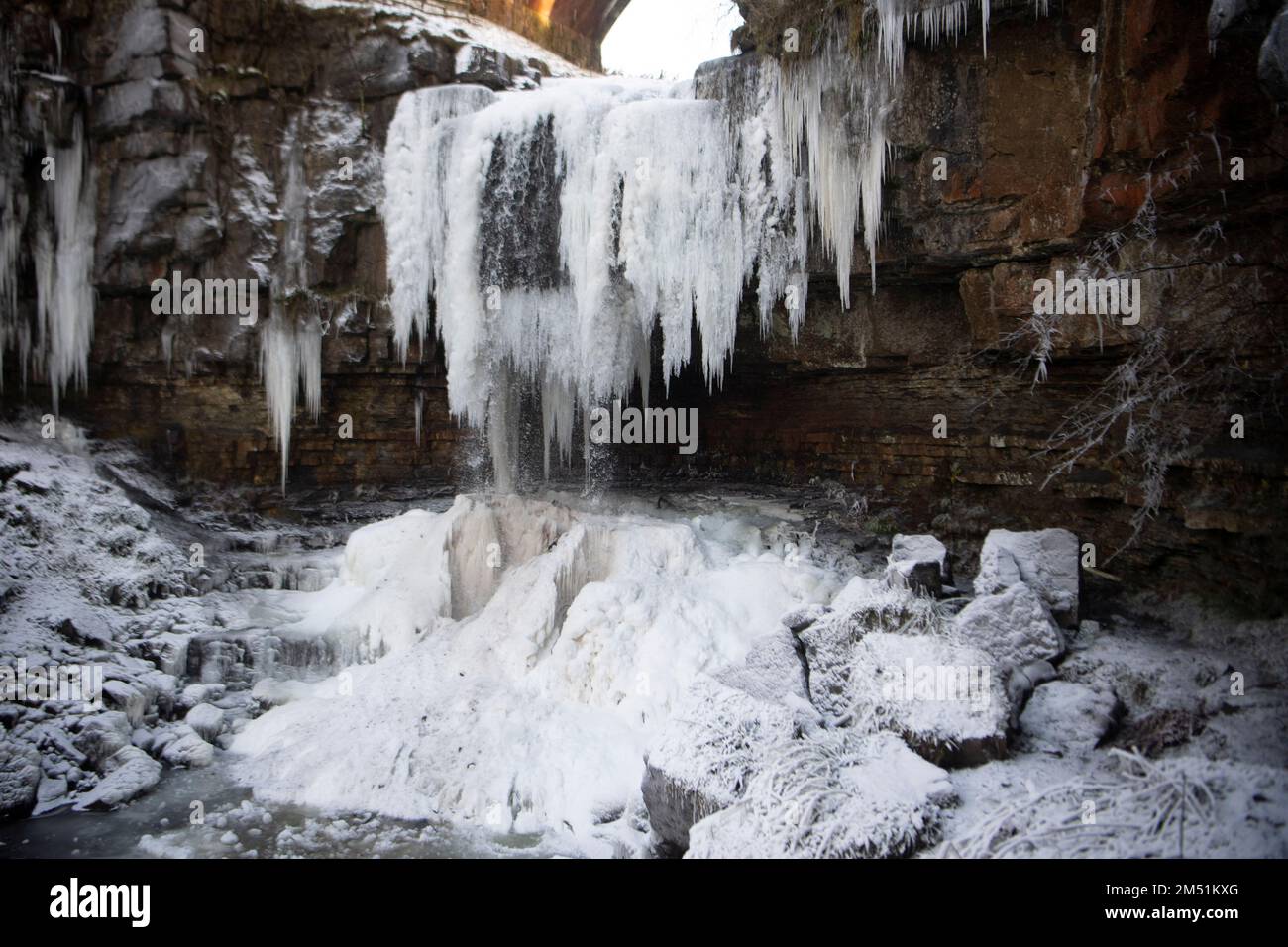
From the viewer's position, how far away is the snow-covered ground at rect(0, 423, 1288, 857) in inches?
169

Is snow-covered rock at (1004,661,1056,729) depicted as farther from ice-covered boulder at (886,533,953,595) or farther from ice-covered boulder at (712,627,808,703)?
ice-covered boulder at (712,627,808,703)

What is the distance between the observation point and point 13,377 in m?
11.2

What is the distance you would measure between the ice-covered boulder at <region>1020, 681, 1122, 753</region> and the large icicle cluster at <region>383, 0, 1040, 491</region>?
4369 millimetres

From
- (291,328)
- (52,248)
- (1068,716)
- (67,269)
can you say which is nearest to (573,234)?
(291,328)

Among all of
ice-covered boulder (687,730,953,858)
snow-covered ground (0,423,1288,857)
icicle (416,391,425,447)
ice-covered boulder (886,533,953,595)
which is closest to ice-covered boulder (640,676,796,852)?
snow-covered ground (0,423,1288,857)

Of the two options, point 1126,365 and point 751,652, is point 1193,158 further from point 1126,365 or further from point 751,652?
point 751,652

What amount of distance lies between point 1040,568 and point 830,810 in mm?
3163

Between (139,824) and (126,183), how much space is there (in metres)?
8.99

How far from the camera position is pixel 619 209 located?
8961mm

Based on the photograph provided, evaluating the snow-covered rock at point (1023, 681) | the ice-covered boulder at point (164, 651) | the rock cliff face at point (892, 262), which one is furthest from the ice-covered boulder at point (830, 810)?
the ice-covered boulder at point (164, 651)

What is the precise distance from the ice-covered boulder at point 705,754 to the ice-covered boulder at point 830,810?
0.58 ft

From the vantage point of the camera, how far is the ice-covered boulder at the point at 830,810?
4.04m

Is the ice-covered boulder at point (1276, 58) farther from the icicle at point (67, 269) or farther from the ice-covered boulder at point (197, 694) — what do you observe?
the icicle at point (67, 269)

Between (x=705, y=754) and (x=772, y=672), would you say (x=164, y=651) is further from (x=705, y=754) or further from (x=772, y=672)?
(x=772, y=672)
